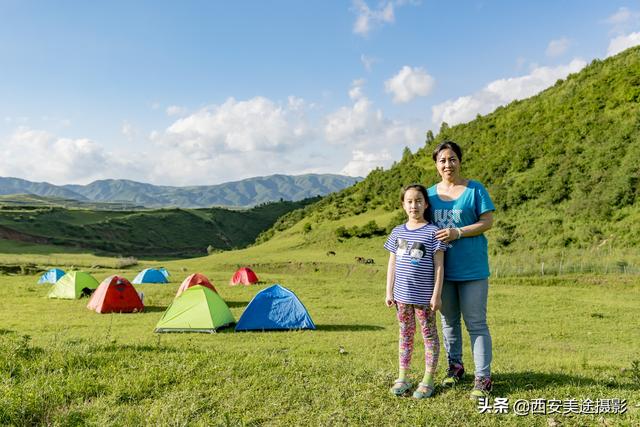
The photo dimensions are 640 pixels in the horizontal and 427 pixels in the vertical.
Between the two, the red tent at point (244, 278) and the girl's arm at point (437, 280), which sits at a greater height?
the girl's arm at point (437, 280)

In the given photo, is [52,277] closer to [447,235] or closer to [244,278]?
[244,278]

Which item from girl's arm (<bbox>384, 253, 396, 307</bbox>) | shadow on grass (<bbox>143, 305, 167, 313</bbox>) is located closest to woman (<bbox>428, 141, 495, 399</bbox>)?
girl's arm (<bbox>384, 253, 396, 307</bbox>)

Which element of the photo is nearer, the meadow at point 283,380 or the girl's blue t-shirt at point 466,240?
the meadow at point 283,380

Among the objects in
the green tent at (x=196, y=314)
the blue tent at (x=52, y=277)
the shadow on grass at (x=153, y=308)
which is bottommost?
the shadow on grass at (x=153, y=308)

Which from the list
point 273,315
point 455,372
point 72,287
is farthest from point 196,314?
point 72,287

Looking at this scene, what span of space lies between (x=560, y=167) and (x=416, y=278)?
45.6m

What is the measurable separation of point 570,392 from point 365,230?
4658cm

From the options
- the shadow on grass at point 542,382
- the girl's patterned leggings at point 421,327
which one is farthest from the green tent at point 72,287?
the shadow on grass at point 542,382

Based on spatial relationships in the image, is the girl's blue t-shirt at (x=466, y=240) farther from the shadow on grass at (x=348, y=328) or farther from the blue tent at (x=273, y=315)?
the blue tent at (x=273, y=315)

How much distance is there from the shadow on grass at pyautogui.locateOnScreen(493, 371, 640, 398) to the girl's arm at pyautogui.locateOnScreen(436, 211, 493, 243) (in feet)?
7.05

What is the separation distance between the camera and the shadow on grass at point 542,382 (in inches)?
242

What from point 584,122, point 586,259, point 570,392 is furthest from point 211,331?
point 584,122

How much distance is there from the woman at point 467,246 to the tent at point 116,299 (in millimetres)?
16996

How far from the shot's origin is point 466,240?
5.76 m
